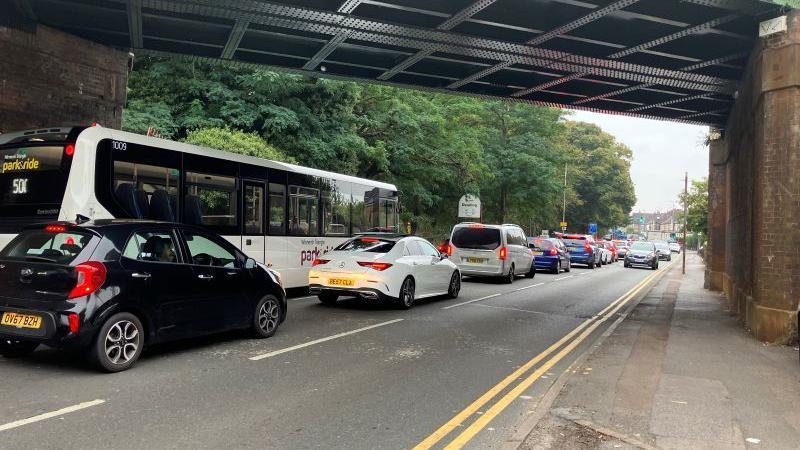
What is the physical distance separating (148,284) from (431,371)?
3264 millimetres

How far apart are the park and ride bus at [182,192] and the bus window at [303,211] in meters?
0.02

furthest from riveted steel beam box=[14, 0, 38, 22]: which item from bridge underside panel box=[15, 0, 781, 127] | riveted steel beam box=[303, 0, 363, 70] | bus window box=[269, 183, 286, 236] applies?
bus window box=[269, 183, 286, 236]

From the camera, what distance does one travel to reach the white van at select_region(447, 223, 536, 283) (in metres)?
19.2

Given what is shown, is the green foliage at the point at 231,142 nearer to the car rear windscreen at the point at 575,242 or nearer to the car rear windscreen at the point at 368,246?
the car rear windscreen at the point at 368,246

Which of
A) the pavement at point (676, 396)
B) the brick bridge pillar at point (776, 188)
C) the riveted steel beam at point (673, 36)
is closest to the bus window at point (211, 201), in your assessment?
the pavement at point (676, 396)

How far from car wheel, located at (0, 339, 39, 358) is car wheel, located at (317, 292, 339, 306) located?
589cm

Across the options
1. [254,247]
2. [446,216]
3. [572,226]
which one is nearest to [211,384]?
[254,247]

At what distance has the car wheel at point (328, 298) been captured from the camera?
12086 mm

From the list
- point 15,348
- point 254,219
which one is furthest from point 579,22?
point 15,348

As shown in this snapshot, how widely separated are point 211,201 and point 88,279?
17.8 ft

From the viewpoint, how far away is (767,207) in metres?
9.12

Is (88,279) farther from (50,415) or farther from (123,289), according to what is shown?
(50,415)

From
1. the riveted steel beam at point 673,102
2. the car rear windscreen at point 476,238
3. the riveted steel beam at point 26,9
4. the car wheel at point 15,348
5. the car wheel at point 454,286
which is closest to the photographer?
the car wheel at point 15,348

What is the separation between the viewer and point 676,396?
19.5ft
